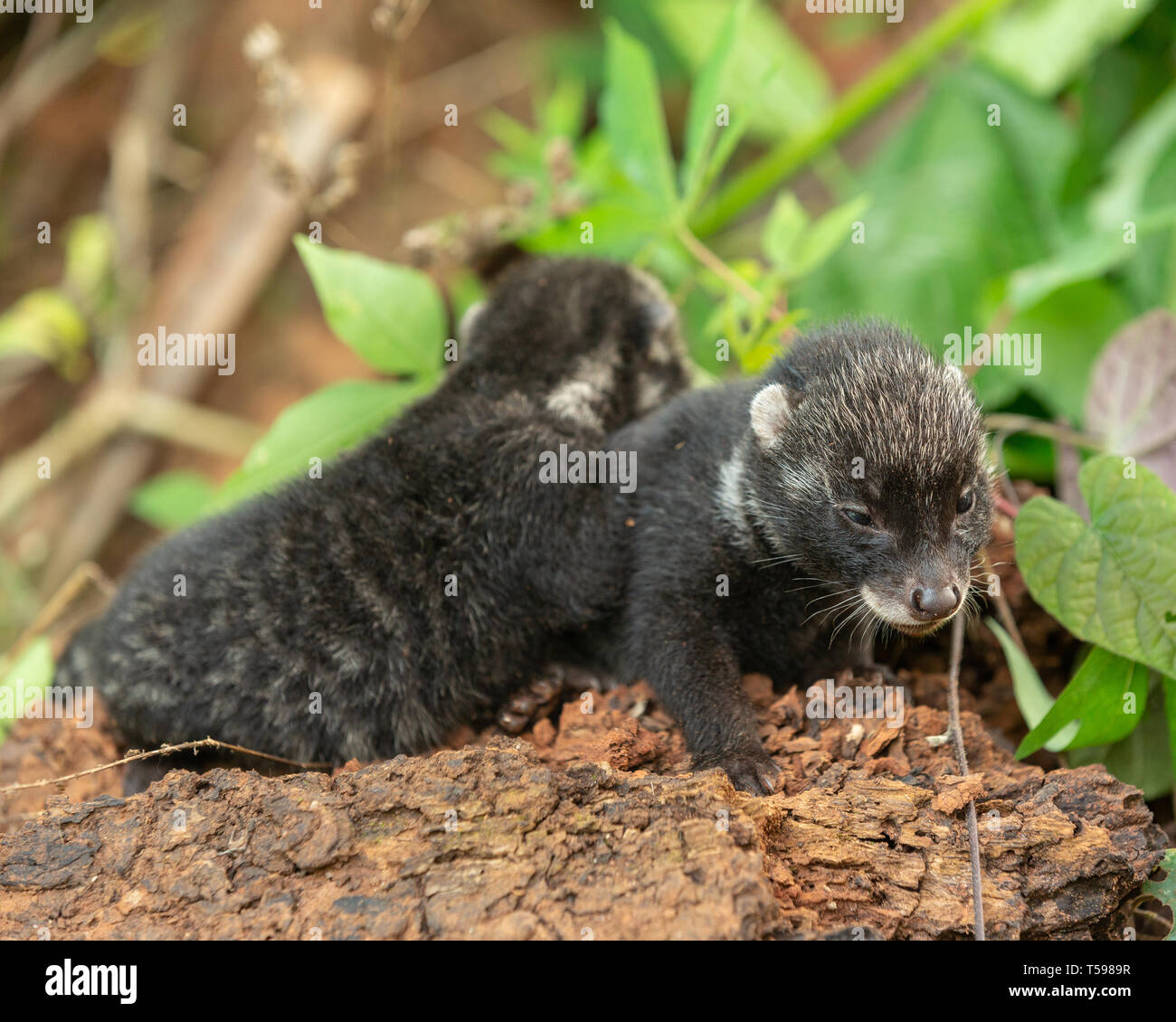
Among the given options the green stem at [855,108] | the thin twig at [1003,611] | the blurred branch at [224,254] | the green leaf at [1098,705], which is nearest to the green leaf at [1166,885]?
the green leaf at [1098,705]

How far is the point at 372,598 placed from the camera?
5148 mm

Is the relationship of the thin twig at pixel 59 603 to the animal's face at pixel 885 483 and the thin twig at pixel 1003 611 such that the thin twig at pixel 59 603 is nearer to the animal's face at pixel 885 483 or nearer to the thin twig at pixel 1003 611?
the animal's face at pixel 885 483

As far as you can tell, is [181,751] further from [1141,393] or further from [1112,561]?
[1141,393]

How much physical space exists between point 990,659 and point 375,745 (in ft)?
9.62

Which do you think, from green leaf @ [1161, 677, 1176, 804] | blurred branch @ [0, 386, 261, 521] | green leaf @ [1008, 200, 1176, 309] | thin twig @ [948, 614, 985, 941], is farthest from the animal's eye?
blurred branch @ [0, 386, 261, 521]

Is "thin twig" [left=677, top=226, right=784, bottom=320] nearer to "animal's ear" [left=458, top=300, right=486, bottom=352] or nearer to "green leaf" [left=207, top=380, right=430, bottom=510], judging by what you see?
"animal's ear" [left=458, top=300, right=486, bottom=352]

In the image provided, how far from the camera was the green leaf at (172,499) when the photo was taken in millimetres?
8430

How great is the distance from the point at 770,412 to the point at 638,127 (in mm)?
2432

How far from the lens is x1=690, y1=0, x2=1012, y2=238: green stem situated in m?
8.02

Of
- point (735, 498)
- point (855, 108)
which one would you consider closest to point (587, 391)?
point (735, 498)

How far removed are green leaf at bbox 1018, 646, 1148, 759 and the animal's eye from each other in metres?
1.08

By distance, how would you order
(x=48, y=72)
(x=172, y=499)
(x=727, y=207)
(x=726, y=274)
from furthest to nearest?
1. (x=48, y=72)
2. (x=172, y=499)
3. (x=727, y=207)
4. (x=726, y=274)
